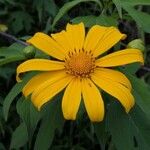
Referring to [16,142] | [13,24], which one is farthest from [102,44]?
[13,24]

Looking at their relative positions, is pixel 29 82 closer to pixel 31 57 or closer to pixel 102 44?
pixel 31 57

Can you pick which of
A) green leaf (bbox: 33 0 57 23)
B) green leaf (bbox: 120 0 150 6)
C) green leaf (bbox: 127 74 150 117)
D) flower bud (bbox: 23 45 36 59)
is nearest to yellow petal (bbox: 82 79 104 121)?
green leaf (bbox: 127 74 150 117)

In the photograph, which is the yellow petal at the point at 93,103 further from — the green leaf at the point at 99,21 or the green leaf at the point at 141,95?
the green leaf at the point at 99,21

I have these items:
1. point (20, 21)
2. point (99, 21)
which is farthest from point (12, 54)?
point (20, 21)

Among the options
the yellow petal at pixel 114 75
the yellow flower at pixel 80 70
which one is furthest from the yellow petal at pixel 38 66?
the yellow petal at pixel 114 75

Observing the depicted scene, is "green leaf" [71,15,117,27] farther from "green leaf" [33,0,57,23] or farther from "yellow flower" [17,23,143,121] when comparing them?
"green leaf" [33,0,57,23]

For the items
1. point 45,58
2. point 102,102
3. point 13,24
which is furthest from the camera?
point 13,24
